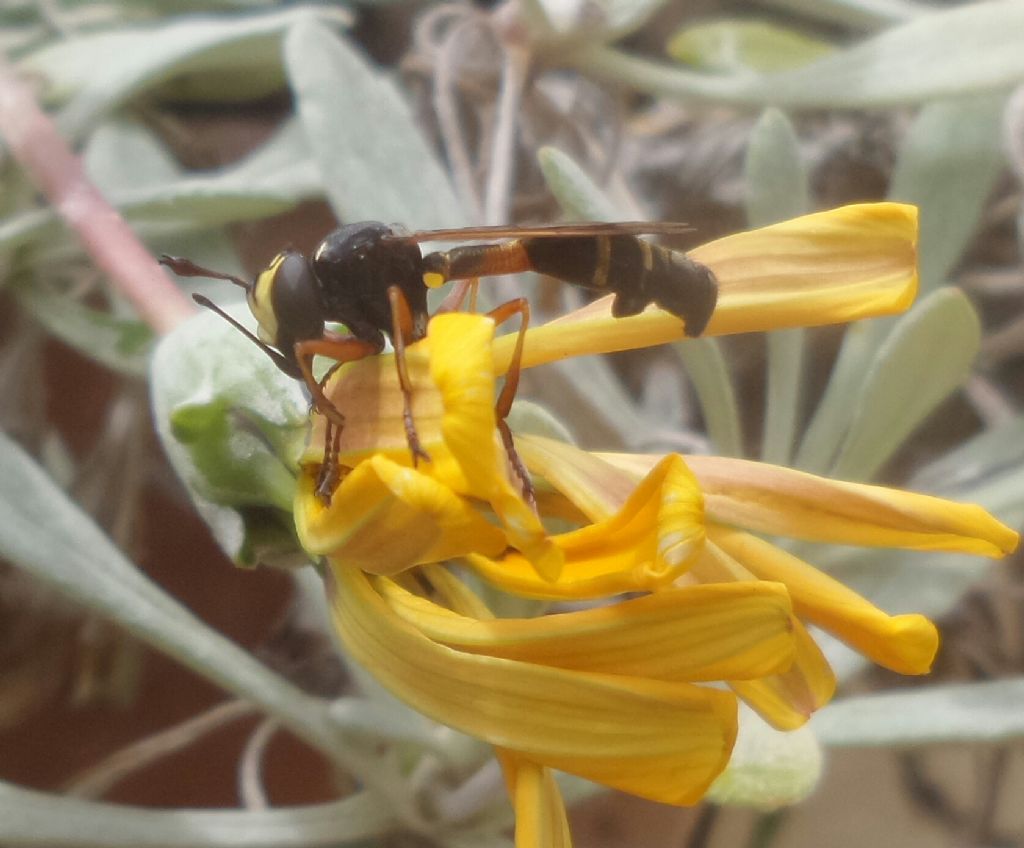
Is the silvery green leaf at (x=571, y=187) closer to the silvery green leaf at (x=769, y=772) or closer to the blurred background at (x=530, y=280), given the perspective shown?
the blurred background at (x=530, y=280)

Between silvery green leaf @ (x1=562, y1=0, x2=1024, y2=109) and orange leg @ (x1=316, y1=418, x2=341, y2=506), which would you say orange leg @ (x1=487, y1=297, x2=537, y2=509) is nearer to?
orange leg @ (x1=316, y1=418, x2=341, y2=506)

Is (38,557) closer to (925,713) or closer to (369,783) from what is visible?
(369,783)

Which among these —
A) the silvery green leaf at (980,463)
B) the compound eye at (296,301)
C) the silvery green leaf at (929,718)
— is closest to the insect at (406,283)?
the compound eye at (296,301)

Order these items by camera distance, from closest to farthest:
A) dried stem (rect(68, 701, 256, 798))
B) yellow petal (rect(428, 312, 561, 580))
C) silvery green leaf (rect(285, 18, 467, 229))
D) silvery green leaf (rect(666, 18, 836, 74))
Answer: yellow petal (rect(428, 312, 561, 580)) → silvery green leaf (rect(285, 18, 467, 229)) → dried stem (rect(68, 701, 256, 798)) → silvery green leaf (rect(666, 18, 836, 74))

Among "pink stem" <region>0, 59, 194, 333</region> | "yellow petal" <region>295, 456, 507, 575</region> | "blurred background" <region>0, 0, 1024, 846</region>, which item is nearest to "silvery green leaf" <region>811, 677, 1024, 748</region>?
"blurred background" <region>0, 0, 1024, 846</region>

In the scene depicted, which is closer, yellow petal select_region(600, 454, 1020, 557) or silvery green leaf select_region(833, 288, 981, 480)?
yellow petal select_region(600, 454, 1020, 557)

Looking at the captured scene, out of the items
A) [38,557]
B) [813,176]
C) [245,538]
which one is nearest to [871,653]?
[245,538]
